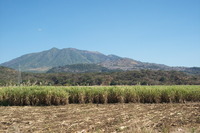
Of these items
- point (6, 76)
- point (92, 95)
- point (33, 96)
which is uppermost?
point (6, 76)

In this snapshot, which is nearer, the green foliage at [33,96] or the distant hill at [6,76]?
the green foliage at [33,96]

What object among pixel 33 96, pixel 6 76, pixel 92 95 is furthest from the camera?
pixel 6 76

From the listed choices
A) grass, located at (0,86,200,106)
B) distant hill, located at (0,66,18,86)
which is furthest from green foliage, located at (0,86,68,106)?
distant hill, located at (0,66,18,86)

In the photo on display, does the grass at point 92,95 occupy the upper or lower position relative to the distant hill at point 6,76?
lower

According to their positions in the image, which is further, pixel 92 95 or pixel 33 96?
pixel 92 95

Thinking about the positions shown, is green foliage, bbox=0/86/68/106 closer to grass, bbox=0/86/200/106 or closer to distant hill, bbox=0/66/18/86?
grass, bbox=0/86/200/106

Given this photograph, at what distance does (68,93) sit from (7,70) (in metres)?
74.5

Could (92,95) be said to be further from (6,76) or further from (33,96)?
(6,76)

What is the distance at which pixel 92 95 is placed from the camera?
17.4m

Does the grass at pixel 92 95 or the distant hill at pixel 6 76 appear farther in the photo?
the distant hill at pixel 6 76

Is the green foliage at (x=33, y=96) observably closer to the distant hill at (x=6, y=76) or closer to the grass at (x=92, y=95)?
the grass at (x=92, y=95)

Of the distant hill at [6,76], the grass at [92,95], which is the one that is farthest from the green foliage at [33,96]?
the distant hill at [6,76]

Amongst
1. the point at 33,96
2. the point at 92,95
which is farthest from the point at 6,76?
the point at 92,95

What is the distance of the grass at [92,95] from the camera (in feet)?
54.1
